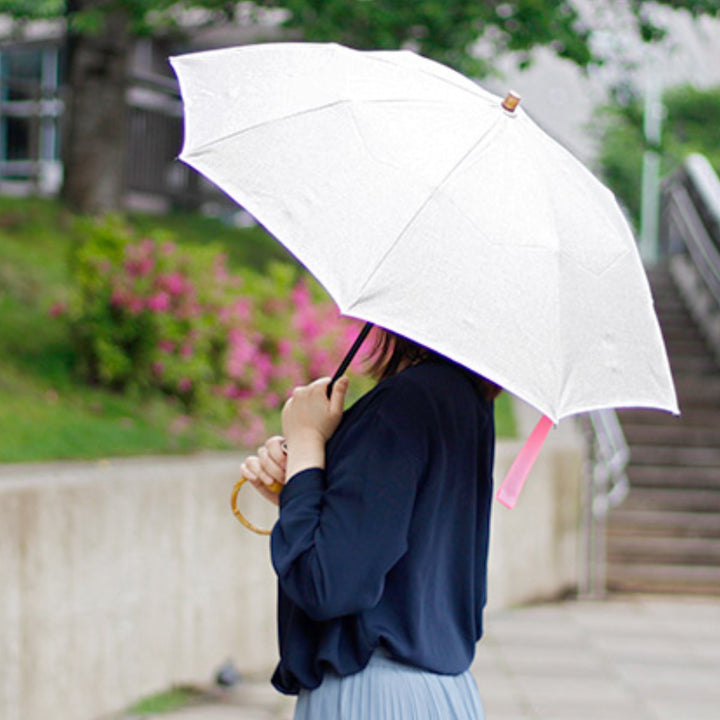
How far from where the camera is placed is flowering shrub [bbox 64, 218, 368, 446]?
750 centimetres

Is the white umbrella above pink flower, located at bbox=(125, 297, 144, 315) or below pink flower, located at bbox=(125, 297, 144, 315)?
above

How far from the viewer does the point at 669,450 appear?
12.0 m

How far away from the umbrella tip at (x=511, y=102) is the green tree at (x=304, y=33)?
4957mm

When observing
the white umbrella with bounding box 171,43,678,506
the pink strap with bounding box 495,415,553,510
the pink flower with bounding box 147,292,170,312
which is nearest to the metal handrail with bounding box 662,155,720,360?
the pink flower with bounding box 147,292,170,312

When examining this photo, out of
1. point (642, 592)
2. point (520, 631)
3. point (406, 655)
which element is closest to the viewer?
point (406, 655)

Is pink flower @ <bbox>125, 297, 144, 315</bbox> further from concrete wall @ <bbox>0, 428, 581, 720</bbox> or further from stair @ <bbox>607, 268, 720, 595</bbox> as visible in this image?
stair @ <bbox>607, 268, 720, 595</bbox>

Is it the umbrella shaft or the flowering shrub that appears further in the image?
the flowering shrub

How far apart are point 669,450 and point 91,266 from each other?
645cm

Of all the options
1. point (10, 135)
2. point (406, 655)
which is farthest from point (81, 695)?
point (10, 135)

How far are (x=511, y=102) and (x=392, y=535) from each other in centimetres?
89

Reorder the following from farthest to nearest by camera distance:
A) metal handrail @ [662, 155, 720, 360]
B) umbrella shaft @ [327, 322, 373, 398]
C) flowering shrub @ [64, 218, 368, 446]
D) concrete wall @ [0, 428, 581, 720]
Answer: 1. metal handrail @ [662, 155, 720, 360]
2. flowering shrub @ [64, 218, 368, 446]
3. concrete wall @ [0, 428, 581, 720]
4. umbrella shaft @ [327, 322, 373, 398]

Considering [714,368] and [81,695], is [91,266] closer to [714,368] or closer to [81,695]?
[81,695]

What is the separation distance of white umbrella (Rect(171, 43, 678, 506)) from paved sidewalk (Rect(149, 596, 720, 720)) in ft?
12.8

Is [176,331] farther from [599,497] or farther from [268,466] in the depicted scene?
[268,466]
